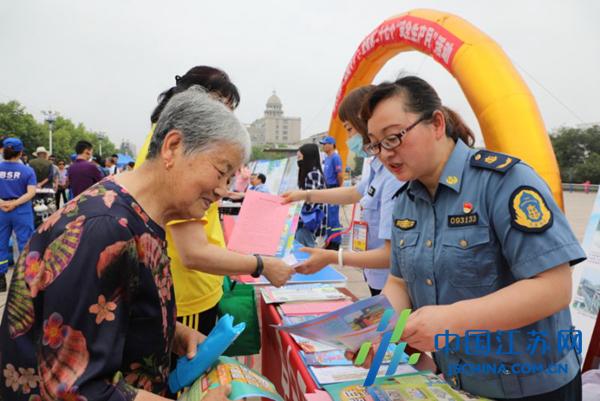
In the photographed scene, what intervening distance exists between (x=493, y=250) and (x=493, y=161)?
265 millimetres

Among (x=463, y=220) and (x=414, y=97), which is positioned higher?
(x=414, y=97)

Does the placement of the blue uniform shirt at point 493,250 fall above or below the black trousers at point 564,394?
above

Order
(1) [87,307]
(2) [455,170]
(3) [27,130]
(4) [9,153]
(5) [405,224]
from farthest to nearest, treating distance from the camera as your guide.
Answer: (3) [27,130] < (4) [9,153] < (5) [405,224] < (2) [455,170] < (1) [87,307]

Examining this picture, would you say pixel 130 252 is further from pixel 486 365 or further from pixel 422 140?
pixel 486 365

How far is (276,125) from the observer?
102 meters

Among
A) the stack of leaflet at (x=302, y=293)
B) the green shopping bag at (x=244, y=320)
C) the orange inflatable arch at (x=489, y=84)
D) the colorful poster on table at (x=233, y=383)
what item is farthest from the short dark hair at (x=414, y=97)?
the orange inflatable arch at (x=489, y=84)

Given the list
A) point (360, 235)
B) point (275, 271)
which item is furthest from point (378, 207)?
point (275, 271)

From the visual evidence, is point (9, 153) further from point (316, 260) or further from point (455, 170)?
point (455, 170)

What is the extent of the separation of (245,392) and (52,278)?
1.82 ft

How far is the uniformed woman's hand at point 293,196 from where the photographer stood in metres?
2.45

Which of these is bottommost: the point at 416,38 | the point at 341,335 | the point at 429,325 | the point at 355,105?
the point at 341,335

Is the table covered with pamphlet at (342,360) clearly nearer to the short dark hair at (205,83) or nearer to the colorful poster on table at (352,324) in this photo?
the colorful poster on table at (352,324)

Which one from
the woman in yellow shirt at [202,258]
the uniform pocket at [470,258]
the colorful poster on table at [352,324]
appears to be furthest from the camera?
the woman in yellow shirt at [202,258]

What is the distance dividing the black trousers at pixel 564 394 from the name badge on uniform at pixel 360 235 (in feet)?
4.51
